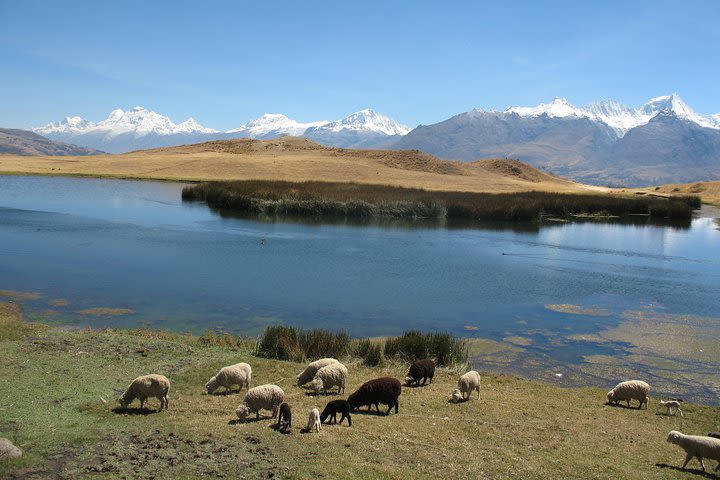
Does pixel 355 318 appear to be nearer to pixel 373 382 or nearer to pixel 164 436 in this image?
pixel 373 382

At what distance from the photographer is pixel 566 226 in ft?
207

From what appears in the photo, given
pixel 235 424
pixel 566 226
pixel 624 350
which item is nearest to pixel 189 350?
pixel 235 424

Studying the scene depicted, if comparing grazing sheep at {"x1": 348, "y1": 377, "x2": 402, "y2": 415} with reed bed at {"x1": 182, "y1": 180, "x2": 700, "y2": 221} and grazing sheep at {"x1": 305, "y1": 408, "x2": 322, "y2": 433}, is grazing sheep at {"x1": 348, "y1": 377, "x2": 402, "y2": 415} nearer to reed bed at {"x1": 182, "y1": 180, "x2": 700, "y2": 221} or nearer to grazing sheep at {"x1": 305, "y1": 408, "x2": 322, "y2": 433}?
grazing sheep at {"x1": 305, "y1": 408, "x2": 322, "y2": 433}

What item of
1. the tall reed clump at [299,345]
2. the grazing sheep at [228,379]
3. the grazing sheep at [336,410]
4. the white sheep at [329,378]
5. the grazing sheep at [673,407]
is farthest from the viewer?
the tall reed clump at [299,345]

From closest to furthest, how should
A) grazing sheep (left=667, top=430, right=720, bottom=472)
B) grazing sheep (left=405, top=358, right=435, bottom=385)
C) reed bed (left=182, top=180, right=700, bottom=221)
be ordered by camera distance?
Answer: grazing sheep (left=667, top=430, right=720, bottom=472)
grazing sheep (left=405, top=358, right=435, bottom=385)
reed bed (left=182, top=180, right=700, bottom=221)

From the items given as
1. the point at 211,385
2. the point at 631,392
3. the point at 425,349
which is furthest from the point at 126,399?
the point at 631,392

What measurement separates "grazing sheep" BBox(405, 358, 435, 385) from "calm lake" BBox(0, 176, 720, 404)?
4.40 meters

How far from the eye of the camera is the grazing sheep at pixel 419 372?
15.7 meters

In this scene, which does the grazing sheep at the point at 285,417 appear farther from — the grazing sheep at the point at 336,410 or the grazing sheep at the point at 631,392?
the grazing sheep at the point at 631,392

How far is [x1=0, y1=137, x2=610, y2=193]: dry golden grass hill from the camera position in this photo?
9588 cm

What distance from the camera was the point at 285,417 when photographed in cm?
1134

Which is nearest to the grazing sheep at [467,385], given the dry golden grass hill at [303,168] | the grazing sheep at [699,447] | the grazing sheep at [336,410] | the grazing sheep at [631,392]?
the grazing sheep at [336,410]

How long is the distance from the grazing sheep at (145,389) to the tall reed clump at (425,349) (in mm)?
7935

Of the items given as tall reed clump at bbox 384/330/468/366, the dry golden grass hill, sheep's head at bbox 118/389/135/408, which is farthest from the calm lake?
the dry golden grass hill
